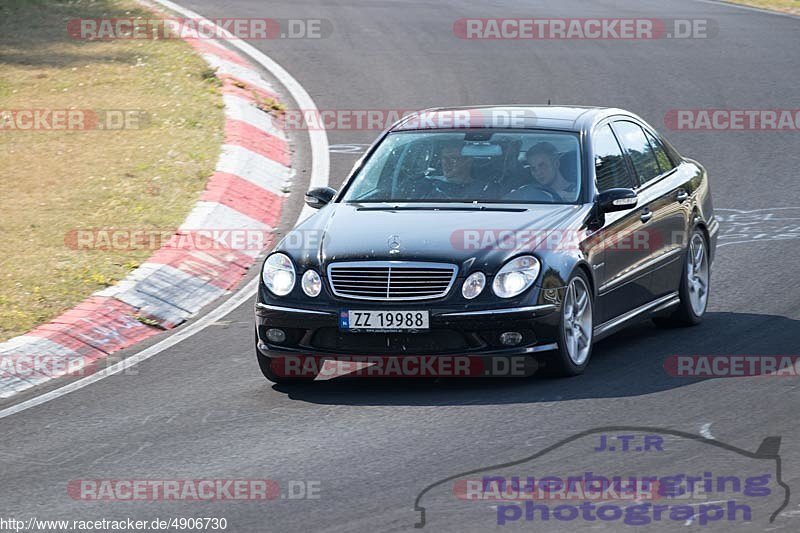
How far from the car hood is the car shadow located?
76 cm

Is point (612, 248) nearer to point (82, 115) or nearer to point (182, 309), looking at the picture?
point (182, 309)

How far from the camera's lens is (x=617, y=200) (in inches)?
367

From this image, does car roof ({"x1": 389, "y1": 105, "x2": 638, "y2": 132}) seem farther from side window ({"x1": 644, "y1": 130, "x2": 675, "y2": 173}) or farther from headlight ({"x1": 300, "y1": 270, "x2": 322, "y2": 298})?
headlight ({"x1": 300, "y1": 270, "x2": 322, "y2": 298})

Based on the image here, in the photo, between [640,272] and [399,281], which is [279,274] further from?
[640,272]

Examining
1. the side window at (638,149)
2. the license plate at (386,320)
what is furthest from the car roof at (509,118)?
the license plate at (386,320)

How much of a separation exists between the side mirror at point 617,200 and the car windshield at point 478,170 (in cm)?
20

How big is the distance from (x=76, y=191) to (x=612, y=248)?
690cm


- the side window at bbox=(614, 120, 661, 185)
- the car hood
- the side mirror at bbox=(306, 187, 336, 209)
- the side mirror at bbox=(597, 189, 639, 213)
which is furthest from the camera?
the side window at bbox=(614, 120, 661, 185)

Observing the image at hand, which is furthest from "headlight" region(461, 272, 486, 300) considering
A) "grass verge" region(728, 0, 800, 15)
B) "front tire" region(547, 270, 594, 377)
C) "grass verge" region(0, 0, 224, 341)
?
"grass verge" region(728, 0, 800, 15)

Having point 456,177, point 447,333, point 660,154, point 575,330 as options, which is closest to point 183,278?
point 456,177

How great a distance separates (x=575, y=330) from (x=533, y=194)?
104 cm

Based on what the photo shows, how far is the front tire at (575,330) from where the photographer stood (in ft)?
28.8

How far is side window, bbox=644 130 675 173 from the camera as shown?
11.0 m

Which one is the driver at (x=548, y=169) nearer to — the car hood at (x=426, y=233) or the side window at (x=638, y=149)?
the car hood at (x=426, y=233)
